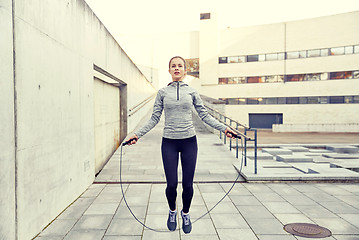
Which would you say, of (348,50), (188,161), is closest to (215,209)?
(188,161)

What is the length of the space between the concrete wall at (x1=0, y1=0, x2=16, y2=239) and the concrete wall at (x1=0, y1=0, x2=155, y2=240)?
1cm

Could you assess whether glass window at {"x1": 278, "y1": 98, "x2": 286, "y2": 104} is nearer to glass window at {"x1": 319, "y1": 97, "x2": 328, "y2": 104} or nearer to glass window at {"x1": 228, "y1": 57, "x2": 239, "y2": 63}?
glass window at {"x1": 319, "y1": 97, "x2": 328, "y2": 104}

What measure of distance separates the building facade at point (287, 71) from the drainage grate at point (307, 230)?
2430 cm

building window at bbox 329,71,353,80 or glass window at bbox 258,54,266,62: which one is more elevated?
glass window at bbox 258,54,266,62

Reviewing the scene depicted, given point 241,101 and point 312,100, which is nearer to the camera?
point 312,100

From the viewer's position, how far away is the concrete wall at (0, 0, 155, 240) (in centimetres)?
277

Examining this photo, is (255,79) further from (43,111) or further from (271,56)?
(43,111)

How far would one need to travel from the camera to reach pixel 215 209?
14.0 feet

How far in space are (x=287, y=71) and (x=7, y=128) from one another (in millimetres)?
29883

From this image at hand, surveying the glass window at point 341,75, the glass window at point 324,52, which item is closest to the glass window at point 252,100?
the glass window at point 341,75

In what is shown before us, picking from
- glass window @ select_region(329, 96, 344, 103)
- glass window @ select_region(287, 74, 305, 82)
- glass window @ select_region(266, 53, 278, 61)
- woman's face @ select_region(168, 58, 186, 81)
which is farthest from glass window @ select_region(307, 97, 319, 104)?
woman's face @ select_region(168, 58, 186, 81)

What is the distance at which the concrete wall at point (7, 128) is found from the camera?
104 inches

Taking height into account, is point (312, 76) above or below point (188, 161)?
above

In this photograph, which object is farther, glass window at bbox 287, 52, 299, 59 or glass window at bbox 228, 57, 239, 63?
glass window at bbox 228, 57, 239, 63
